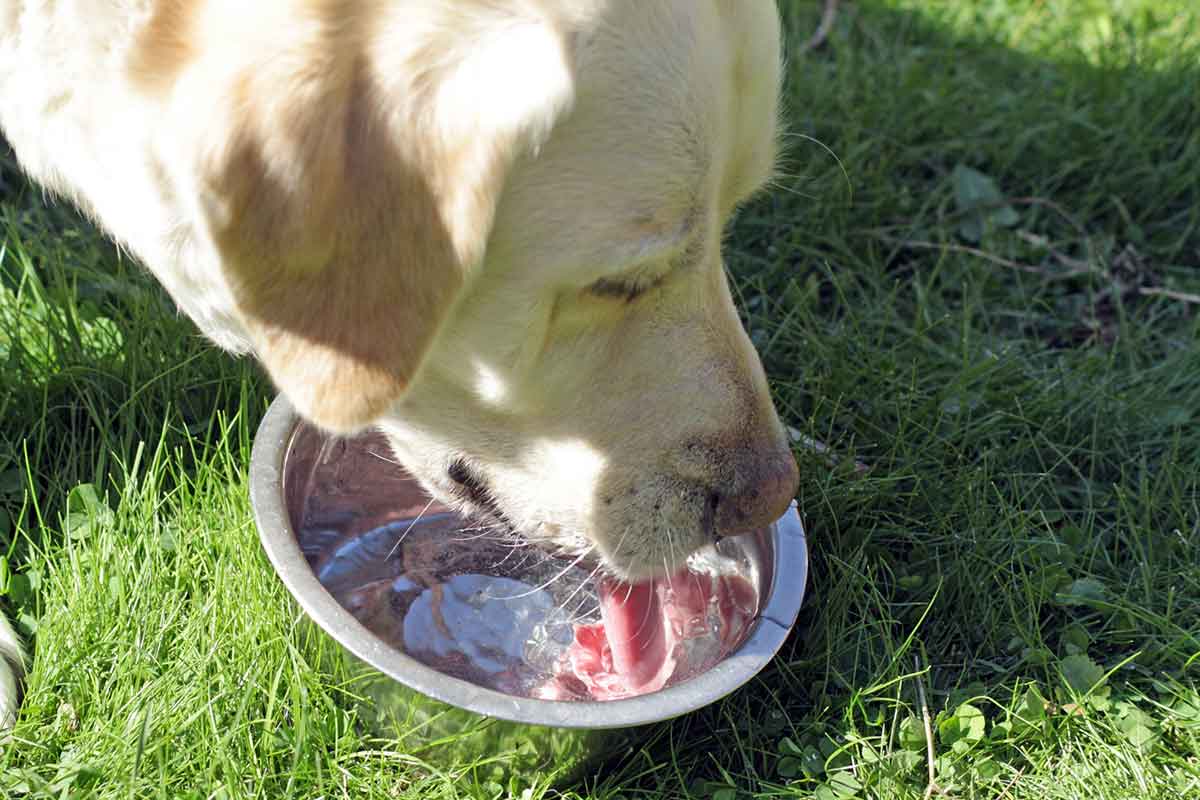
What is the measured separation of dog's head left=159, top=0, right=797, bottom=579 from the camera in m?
1.63

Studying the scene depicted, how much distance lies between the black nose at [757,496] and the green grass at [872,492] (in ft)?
1.52

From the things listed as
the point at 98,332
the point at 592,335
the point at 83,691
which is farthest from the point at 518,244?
the point at 98,332

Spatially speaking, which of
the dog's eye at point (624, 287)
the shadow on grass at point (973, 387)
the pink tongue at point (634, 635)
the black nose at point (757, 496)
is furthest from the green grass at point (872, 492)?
the dog's eye at point (624, 287)

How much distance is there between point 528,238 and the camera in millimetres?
1804

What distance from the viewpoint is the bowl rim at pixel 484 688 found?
2082 millimetres

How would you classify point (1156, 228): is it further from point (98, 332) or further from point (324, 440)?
point (98, 332)

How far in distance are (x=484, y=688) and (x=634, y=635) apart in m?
0.37

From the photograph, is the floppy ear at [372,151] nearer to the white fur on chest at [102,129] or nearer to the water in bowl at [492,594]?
the white fur on chest at [102,129]

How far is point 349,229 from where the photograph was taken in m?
1.68

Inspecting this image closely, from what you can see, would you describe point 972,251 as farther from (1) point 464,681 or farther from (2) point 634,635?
(1) point 464,681

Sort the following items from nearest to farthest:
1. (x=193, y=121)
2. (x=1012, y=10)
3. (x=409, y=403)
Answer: (x=193, y=121) → (x=409, y=403) → (x=1012, y=10)

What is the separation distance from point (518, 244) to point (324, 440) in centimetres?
102

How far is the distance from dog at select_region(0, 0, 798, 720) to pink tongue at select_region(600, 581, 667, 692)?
0.20 metres

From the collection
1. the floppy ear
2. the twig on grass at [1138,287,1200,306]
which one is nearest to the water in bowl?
the floppy ear
